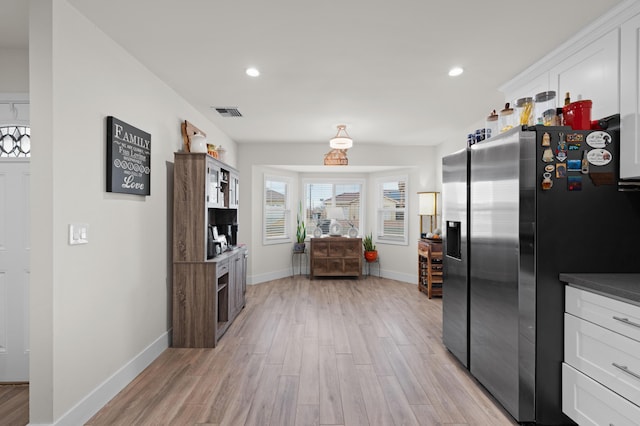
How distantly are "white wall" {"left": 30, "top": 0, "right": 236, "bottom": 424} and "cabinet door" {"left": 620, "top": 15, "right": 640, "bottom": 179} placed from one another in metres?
3.37

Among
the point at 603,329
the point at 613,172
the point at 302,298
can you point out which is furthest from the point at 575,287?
the point at 302,298

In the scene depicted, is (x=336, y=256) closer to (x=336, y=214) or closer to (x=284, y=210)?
(x=336, y=214)

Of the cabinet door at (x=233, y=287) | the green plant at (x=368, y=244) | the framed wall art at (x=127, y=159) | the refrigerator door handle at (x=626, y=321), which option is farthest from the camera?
the green plant at (x=368, y=244)

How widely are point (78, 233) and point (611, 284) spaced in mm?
3083

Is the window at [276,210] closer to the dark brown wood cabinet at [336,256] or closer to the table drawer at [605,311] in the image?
the dark brown wood cabinet at [336,256]

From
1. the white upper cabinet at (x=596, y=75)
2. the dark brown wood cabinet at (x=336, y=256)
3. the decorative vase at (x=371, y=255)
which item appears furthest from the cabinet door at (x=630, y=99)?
the decorative vase at (x=371, y=255)

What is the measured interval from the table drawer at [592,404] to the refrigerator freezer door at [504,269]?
7.3 inches

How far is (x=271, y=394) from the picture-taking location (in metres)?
2.40

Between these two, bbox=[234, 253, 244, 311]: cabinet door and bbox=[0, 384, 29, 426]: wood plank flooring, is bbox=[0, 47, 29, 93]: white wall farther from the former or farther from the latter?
bbox=[234, 253, 244, 311]: cabinet door

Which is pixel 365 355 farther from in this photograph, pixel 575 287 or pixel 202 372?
pixel 575 287

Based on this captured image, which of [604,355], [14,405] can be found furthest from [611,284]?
[14,405]

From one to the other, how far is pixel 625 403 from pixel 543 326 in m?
0.47

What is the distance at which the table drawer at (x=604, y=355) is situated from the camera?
1.58m

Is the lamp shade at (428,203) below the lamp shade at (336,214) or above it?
above
